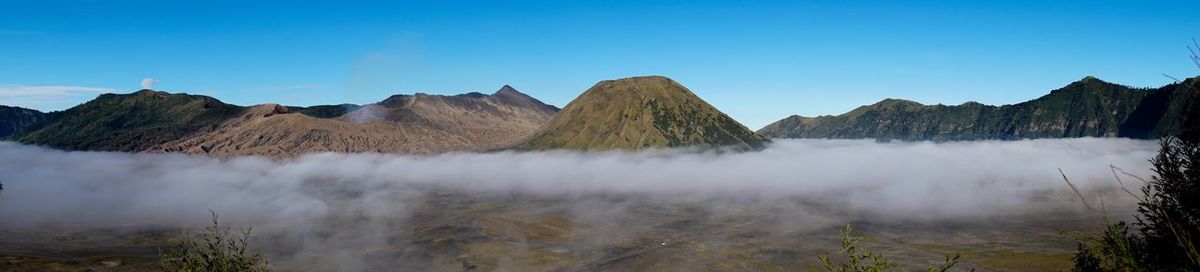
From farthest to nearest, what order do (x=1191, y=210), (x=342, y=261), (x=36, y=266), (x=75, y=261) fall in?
(x=342, y=261)
(x=75, y=261)
(x=36, y=266)
(x=1191, y=210)

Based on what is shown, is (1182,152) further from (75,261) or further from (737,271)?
(75,261)

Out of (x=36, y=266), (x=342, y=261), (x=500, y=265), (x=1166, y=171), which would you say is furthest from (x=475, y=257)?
(x=1166, y=171)

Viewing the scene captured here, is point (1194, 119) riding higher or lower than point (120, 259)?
higher

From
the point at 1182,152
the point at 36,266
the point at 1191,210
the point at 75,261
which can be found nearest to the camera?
the point at 1191,210

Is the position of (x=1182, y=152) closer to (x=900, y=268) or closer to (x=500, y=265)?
(x=900, y=268)

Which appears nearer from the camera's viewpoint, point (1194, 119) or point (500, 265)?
point (1194, 119)

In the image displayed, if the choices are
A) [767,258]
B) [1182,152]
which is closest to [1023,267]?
[767,258]

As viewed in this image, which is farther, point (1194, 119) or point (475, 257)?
point (475, 257)

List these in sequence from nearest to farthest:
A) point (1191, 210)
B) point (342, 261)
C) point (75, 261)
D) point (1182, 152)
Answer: point (1191, 210)
point (1182, 152)
point (75, 261)
point (342, 261)

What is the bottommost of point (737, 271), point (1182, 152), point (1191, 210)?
point (737, 271)
